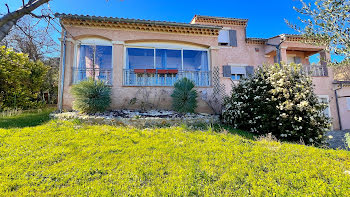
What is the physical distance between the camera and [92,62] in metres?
9.10

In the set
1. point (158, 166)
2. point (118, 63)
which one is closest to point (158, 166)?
point (158, 166)

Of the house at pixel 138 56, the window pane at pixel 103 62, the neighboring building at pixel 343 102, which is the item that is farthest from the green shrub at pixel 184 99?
the neighboring building at pixel 343 102

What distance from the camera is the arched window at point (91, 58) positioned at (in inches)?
325

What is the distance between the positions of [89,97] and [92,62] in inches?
130

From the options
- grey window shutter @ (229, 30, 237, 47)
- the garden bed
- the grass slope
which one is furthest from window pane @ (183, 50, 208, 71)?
the grass slope

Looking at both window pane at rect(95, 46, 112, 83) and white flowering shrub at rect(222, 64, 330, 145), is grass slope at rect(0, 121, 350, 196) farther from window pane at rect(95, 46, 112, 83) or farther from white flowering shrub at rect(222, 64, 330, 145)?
window pane at rect(95, 46, 112, 83)

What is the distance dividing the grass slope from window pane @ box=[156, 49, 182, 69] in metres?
5.77

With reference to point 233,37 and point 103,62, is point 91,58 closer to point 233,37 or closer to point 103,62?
point 103,62

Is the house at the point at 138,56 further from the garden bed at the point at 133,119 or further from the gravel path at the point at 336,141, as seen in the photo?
the gravel path at the point at 336,141

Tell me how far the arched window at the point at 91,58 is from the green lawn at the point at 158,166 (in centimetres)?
401

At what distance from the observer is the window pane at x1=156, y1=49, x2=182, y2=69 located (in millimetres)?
9672

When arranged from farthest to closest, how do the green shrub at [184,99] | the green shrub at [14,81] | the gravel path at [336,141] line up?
the green shrub at [14,81], the green shrub at [184,99], the gravel path at [336,141]

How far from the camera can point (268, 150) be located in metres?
4.29

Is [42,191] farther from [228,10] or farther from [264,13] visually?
[264,13]
